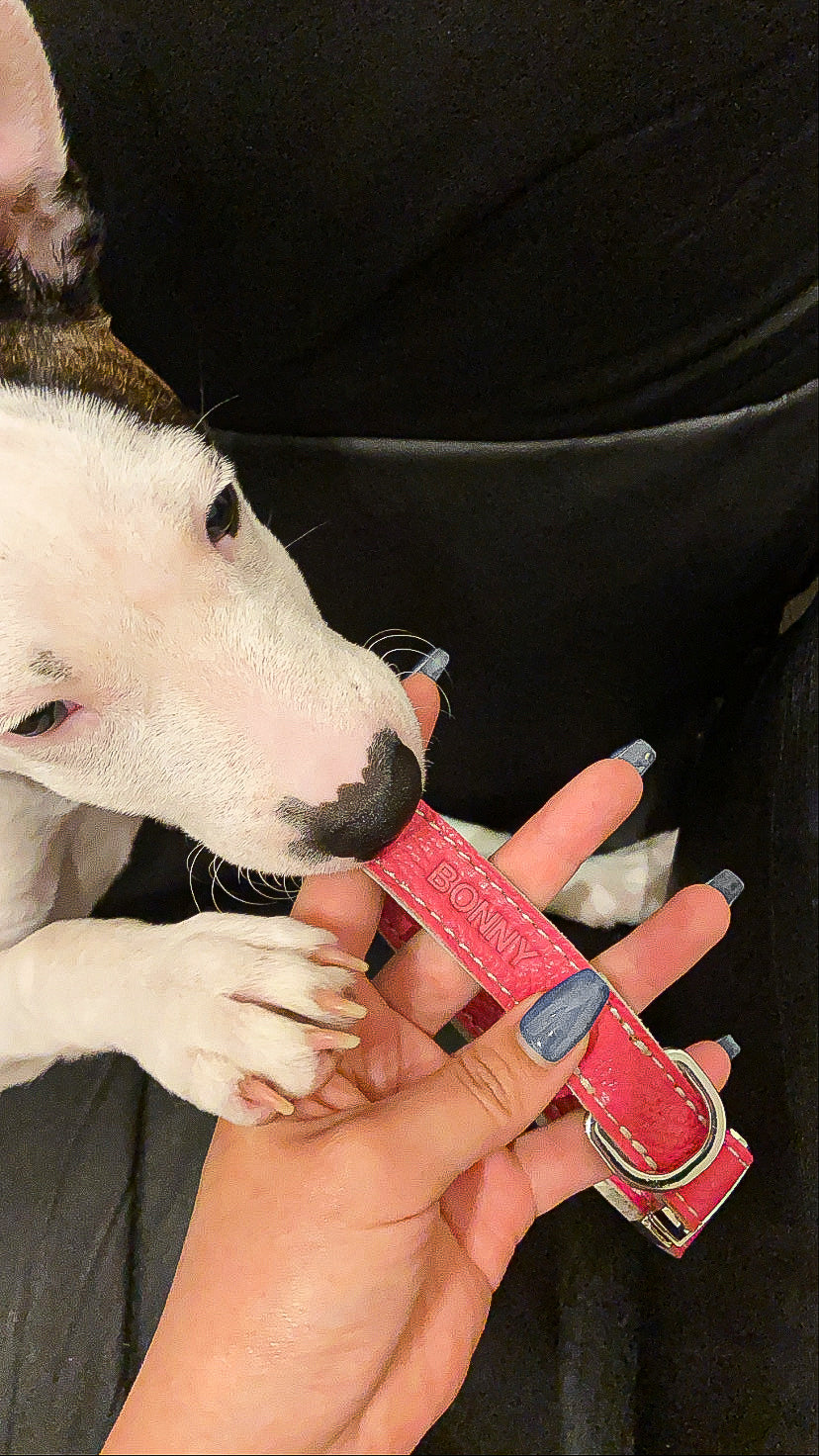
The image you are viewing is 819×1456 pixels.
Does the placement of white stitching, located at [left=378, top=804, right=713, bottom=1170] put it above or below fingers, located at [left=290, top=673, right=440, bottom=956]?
above

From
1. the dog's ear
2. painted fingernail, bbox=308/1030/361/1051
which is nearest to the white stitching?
painted fingernail, bbox=308/1030/361/1051

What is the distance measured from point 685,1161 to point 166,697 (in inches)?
33.3

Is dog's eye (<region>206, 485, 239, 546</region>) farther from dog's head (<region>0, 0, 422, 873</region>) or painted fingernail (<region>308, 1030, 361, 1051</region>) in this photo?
painted fingernail (<region>308, 1030, 361, 1051</region>)

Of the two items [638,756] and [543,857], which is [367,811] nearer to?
[543,857]

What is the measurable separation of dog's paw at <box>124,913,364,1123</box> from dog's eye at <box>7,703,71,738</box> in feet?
0.94

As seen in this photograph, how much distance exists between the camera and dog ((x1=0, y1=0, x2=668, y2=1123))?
3.03ft

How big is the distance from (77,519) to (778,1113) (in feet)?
3.83

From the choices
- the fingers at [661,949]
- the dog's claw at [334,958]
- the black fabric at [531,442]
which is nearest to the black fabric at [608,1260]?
the black fabric at [531,442]

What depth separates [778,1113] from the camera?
47.4 inches

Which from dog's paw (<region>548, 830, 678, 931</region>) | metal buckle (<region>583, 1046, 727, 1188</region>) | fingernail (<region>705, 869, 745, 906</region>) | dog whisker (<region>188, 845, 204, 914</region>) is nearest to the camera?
metal buckle (<region>583, 1046, 727, 1188</region>)

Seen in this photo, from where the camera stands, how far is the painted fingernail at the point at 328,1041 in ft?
3.00

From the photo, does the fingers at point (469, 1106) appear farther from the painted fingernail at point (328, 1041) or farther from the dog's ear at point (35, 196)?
the dog's ear at point (35, 196)

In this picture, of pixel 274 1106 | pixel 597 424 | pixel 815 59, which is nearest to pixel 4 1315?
pixel 274 1106

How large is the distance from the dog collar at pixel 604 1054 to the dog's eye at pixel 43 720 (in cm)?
40
